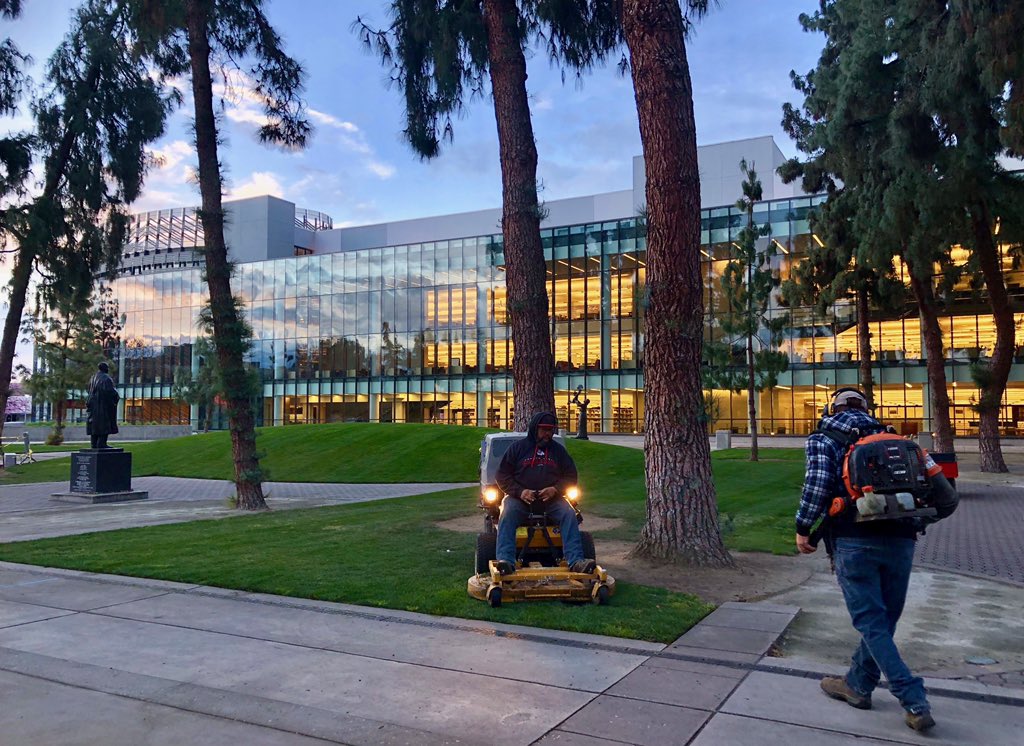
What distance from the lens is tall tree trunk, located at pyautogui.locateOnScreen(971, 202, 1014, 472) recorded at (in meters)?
22.8

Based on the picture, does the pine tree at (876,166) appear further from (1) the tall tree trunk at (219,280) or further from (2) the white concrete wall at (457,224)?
(2) the white concrete wall at (457,224)

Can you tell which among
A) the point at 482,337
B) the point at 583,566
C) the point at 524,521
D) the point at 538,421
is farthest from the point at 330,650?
the point at 482,337

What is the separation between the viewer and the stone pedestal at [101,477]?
700 inches

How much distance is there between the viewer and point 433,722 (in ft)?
14.0

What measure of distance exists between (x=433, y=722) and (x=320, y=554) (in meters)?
5.72

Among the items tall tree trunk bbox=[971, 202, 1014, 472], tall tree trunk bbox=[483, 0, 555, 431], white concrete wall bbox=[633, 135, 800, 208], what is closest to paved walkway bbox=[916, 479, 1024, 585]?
tall tree trunk bbox=[483, 0, 555, 431]

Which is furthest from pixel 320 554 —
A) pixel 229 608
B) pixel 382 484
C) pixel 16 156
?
pixel 16 156

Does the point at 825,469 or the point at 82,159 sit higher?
the point at 82,159

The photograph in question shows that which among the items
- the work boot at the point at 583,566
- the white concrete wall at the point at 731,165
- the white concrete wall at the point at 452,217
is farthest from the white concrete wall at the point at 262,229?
the work boot at the point at 583,566

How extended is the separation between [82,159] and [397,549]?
845 inches

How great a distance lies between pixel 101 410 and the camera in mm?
18766

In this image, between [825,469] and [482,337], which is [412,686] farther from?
[482,337]

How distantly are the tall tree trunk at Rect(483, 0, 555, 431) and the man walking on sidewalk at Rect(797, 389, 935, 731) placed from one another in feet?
28.1

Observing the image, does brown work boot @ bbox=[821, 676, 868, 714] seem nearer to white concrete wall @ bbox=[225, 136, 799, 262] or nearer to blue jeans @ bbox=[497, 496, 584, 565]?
blue jeans @ bbox=[497, 496, 584, 565]
